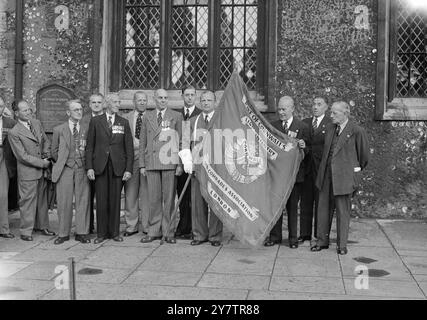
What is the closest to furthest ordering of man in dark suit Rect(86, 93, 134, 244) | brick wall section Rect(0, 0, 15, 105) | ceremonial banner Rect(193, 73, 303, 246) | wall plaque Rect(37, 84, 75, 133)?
ceremonial banner Rect(193, 73, 303, 246) → man in dark suit Rect(86, 93, 134, 244) → wall plaque Rect(37, 84, 75, 133) → brick wall section Rect(0, 0, 15, 105)

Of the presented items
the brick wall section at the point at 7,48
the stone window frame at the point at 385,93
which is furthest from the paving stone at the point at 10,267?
the stone window frame at the point at 385,93

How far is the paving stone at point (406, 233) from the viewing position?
27.2ft

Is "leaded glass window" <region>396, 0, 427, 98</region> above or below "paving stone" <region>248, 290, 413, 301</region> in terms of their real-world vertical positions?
above

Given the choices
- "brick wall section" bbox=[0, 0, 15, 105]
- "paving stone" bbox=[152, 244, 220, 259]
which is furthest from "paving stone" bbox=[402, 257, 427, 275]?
"brick wall section" bbox=[0, 0, 15, 105]

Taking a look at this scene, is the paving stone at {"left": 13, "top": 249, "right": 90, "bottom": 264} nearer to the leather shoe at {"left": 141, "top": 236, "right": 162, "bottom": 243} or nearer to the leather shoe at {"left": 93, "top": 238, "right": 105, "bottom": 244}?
the leather shoe at {"left": 93, "top": 238, "right": 105, "bottom": 244}

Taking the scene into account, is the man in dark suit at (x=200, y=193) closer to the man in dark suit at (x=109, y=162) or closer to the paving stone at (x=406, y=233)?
the man in dark suit at (x=109, y=162)

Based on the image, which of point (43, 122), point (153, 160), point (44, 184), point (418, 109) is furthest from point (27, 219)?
point (418, 109)

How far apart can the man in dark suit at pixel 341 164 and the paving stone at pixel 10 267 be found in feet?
11.6

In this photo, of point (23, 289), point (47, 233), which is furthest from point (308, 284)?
point (47, 233)

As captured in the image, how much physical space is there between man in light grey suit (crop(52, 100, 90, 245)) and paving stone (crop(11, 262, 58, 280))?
54.5 inches

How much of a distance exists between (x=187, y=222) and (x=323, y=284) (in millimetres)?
2891

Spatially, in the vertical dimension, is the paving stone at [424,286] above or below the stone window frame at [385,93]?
below

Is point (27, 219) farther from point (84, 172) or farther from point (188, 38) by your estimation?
point (188, 38)

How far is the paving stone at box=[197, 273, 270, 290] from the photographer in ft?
19.9
